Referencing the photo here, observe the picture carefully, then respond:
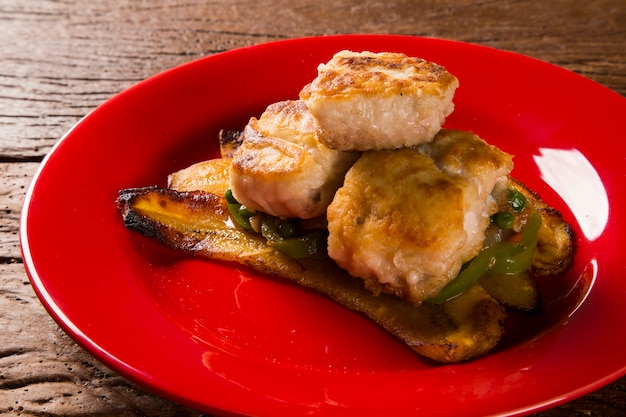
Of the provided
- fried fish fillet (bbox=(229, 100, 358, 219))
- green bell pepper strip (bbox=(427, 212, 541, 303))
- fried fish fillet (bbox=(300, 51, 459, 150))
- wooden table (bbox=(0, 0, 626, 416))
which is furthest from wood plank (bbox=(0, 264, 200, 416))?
fried fish fillet (bbox=(300, 51, 459, 150))

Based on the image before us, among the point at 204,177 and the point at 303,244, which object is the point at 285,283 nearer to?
the point at 303,244

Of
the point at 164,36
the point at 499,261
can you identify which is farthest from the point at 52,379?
the point at 164,36

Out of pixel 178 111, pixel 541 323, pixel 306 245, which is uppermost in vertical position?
pixel 178 111

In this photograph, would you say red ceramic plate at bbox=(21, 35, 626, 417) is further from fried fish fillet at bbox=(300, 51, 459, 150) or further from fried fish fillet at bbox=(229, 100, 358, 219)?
fried fish fillet at bbox=(300, 51, 459, 150)

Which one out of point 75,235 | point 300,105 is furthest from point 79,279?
point 300,105

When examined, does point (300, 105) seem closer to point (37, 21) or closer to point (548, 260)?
point (548, 260)
